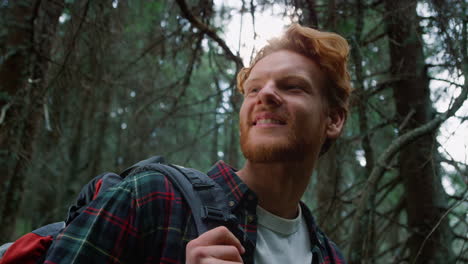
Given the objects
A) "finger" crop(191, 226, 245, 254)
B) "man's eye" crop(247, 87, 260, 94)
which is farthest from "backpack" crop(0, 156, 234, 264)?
"man's eye" crop(247, 87, 260, 94)

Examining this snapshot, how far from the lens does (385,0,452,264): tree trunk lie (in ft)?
9.69

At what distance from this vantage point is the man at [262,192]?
4.21ft

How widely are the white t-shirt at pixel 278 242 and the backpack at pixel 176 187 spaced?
229 millimetres

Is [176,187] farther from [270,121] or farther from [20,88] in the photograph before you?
[20,88]

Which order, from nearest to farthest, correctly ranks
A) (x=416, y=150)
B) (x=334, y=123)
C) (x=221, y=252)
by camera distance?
(x=221, y=252)
(x=334, y=123)
(x=416, y=150)

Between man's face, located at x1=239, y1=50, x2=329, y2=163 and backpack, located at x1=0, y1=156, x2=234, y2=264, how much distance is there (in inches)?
14.7

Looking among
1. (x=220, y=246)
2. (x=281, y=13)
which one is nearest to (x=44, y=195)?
(x=281, y=13)

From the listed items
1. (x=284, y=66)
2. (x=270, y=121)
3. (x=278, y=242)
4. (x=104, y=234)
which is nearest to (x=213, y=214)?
(x=104, y=234)

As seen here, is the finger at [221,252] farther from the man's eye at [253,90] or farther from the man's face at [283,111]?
the man's eye at [253,90]

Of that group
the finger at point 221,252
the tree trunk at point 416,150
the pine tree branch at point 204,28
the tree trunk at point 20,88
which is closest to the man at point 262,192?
the finger at point 221,252

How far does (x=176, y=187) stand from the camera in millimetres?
1479

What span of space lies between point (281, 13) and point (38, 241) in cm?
271

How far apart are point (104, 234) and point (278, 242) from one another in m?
0.89

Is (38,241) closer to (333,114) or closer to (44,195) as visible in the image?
(333,114)
